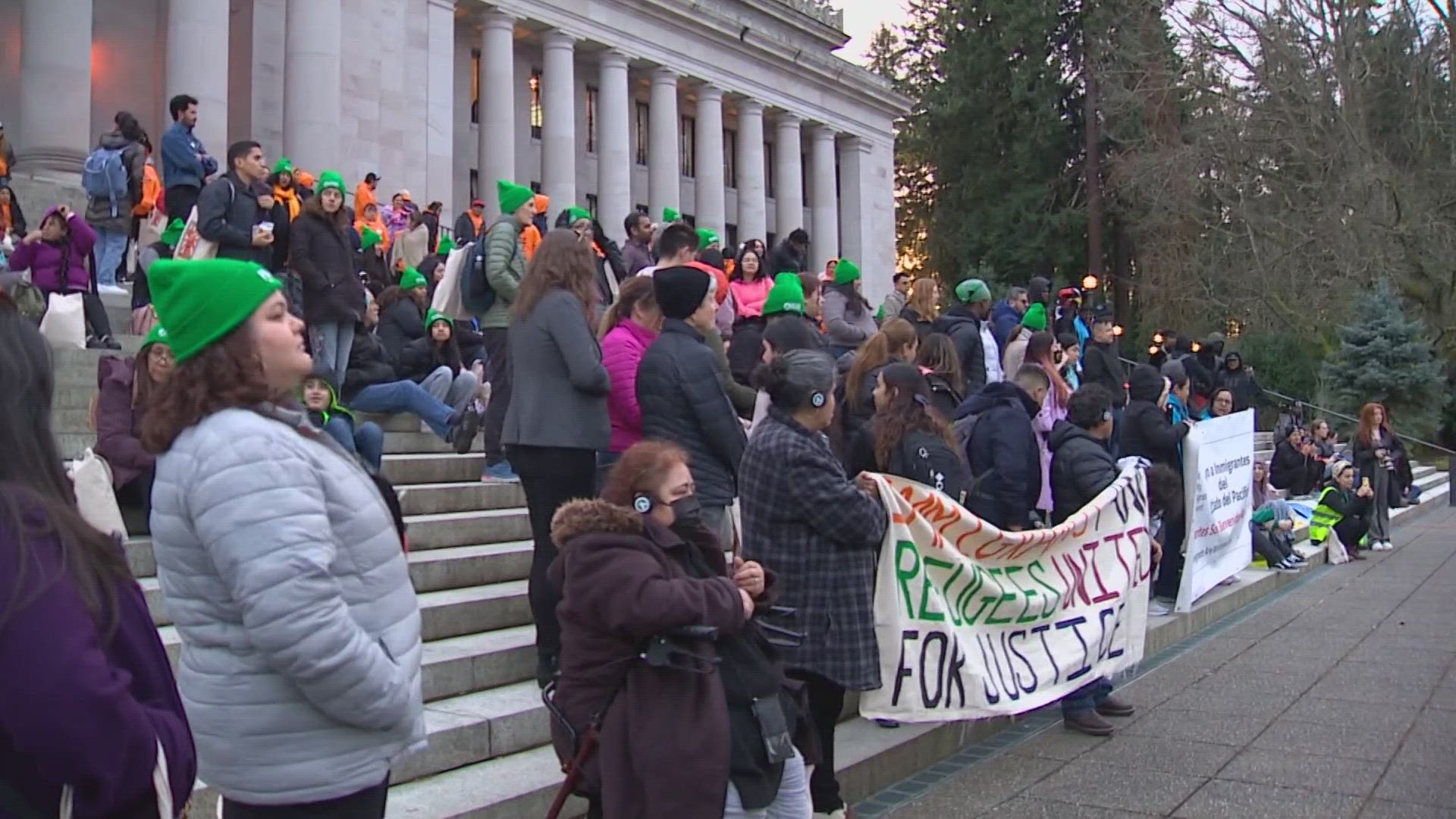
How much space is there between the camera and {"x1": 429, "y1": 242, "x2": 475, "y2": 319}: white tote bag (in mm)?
9195

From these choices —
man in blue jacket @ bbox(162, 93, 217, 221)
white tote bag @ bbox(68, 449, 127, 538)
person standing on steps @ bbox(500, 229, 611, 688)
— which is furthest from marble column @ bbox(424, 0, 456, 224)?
white tote bag @ bbox(68, 449, 127, 538)

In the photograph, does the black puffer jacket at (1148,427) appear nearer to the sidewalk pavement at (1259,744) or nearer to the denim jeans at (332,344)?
the sidewalk pavement at (1259,744)

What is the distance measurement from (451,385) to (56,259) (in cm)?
329

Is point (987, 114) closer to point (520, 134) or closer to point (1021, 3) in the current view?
point (1021, 3)

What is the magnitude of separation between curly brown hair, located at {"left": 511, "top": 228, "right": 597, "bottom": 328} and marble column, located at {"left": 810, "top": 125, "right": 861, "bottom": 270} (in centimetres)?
4118

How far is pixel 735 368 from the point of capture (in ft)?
29.8

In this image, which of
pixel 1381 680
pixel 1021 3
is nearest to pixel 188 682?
pixel 1381 680

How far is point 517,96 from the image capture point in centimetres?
3775

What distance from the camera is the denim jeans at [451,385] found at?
34.4 ft

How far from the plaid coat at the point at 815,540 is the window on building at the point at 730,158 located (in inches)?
1604

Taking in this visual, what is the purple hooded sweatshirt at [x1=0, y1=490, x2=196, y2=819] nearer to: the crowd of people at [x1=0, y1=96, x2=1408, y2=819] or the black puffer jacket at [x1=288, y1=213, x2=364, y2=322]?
the crowd of people at [x1=0, y1=96, x2=1408, y2=819]

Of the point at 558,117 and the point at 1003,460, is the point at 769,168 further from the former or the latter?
the point at 1003,460

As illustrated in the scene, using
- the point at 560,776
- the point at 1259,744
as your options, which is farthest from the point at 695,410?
the point at 1259,744

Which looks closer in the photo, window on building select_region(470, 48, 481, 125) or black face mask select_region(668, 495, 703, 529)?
black face mask select_region(668, 495, 703, 529)
